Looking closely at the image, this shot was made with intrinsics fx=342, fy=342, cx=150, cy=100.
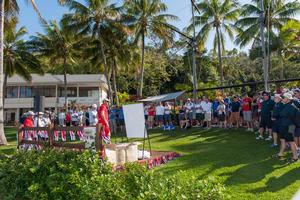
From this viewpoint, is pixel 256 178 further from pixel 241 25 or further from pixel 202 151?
pixel 241 25

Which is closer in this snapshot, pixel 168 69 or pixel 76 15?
pixel 76 15

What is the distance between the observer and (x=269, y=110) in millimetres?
11688

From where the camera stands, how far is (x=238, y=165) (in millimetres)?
9070

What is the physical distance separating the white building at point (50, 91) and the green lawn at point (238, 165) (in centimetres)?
3113

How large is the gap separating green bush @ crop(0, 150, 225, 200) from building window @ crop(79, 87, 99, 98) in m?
37.0

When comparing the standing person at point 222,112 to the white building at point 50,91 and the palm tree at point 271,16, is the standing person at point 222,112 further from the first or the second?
the white building at point 50,91

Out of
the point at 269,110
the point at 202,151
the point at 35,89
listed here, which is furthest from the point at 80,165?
the point at 35,89

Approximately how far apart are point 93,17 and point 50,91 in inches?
720

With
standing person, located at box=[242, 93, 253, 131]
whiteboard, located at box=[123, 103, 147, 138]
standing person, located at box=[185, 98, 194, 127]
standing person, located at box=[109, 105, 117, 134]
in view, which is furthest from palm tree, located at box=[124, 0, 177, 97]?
whiteboard, located at box=[123, 103, 147, 138]

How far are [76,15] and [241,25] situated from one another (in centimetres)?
1581

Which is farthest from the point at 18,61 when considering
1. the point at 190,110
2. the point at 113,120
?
the point at 190,110

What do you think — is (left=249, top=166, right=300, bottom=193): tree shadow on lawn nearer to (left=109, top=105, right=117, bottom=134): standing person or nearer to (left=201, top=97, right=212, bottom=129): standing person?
(left=201, top=97, right=212, bottom=129): standing person

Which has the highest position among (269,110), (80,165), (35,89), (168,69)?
(168,69)

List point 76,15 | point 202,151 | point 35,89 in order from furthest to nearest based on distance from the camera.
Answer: point 35,89
point 76,15
point 202,151
